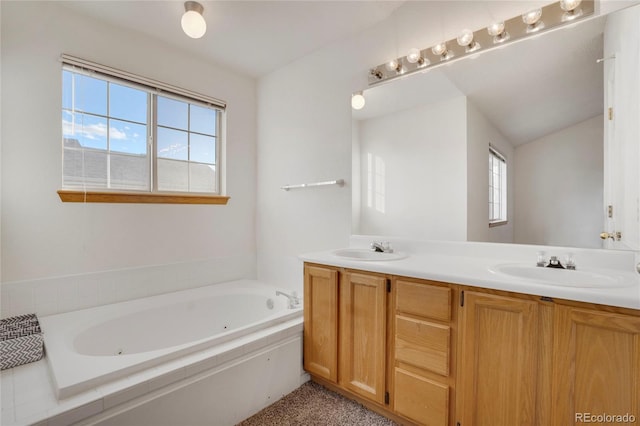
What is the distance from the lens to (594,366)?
3.32 ft

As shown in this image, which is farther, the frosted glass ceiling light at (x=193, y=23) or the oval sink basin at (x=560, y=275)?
the frosted glass ceiling light at (x=193, y=23)

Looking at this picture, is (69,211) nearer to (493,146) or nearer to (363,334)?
(363,334)

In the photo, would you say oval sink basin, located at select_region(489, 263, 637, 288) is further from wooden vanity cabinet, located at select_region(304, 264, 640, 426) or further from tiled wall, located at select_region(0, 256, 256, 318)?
tiled wall, located at select_region(0, 256, 256, 318)

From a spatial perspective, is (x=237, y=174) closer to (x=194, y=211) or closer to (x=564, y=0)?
(x=194, y=211)

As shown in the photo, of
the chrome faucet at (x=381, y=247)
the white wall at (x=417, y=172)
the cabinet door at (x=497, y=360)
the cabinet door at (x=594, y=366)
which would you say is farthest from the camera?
the chrome faucet at (x=381, y=247)

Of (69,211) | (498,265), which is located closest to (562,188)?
(498,265)

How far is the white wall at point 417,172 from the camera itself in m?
1.80

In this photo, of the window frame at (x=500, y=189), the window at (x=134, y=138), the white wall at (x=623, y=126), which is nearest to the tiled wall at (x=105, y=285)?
the window at (x=134, y=138)

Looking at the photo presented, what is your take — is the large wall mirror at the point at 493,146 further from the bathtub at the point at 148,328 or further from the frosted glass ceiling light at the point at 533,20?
the bathtub at the point at 148,328

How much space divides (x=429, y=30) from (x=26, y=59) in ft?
8.40

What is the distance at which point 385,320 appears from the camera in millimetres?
1548

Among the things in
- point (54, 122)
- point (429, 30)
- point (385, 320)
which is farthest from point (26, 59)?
point (385, 320)

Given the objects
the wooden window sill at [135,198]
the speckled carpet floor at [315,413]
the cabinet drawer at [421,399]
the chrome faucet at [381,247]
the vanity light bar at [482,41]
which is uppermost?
the vanity light bar at [482,41]

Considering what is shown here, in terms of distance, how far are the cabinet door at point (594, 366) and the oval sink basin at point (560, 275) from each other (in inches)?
7.0
